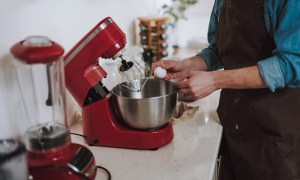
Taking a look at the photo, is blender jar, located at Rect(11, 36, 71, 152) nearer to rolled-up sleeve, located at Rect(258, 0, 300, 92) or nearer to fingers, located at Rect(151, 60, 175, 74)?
fingers, located at Rect(151, 60, 175, 74)

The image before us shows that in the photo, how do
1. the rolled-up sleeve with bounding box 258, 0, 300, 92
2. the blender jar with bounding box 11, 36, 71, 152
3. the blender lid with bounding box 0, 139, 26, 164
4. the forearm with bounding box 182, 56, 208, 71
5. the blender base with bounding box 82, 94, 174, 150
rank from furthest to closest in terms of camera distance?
the forearm with bounding box 182, 56, 208, 71 → the blender base with bounding box 82, 94, 174, 150 → the rolled-up sleeve with bounding box 258, 0, 300, 92 → the blender jar with bounding box 11, 36, 71, 152 → the blender lid with bounding box 0, 139, 26, 164

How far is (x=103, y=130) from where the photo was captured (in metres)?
1.10

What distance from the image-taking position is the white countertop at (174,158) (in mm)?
966

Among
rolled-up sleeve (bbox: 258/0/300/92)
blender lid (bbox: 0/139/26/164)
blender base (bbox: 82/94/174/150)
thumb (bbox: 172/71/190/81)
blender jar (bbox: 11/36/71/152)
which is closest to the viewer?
blender lid (bbox: 0/139/26/164)

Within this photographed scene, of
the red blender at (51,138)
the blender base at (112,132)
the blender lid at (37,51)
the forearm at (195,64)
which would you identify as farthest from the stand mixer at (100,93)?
the forearm at (195,64)

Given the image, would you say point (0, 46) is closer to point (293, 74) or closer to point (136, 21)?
point (293, 74)

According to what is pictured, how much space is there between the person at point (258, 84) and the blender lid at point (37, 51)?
477 millimetres

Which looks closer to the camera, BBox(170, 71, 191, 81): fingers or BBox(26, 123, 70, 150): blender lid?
BBox(26, 123, 70, 150): blender lid

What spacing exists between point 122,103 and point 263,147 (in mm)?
508

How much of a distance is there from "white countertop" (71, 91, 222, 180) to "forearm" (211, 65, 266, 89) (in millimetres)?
212

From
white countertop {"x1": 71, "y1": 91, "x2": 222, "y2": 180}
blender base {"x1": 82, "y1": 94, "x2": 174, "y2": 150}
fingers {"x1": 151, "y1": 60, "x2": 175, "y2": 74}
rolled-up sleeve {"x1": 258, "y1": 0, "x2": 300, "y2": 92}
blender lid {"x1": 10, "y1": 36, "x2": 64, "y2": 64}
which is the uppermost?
blender lid {"x1": 10, "y1": 36, "x2": 64, "y2": 64}

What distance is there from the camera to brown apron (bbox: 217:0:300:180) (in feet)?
3.68

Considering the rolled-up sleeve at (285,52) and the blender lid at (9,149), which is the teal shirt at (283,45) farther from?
the blender lid at (9,149)

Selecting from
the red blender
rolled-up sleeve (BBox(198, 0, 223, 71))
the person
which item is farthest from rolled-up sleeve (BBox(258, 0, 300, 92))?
the red blender
